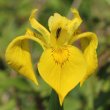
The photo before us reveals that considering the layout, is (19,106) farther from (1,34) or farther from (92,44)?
(92,44)

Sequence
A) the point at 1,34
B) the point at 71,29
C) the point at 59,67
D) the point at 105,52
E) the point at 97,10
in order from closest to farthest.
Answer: the point at 59,67 → the point at 71,29 → the point at 105,52 → the point at 1,34 → the point at 97,10

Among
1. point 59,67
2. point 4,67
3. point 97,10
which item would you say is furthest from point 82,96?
point 59,67

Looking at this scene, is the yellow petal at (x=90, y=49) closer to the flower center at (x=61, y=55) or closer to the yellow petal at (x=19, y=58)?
the flower center at (x=61, y=55)

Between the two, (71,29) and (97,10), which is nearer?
(71,29)

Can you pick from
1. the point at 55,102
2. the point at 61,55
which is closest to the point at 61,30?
the point at 61,55

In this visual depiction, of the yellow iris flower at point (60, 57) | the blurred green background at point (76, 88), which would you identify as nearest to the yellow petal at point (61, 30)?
the yellow iris flower at point (60, 57)

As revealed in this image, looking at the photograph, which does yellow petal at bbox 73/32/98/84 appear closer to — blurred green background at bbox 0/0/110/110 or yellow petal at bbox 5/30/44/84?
yellow petal at bbox 5/30/44/84

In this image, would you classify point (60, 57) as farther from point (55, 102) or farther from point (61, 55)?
point (55, 102)
